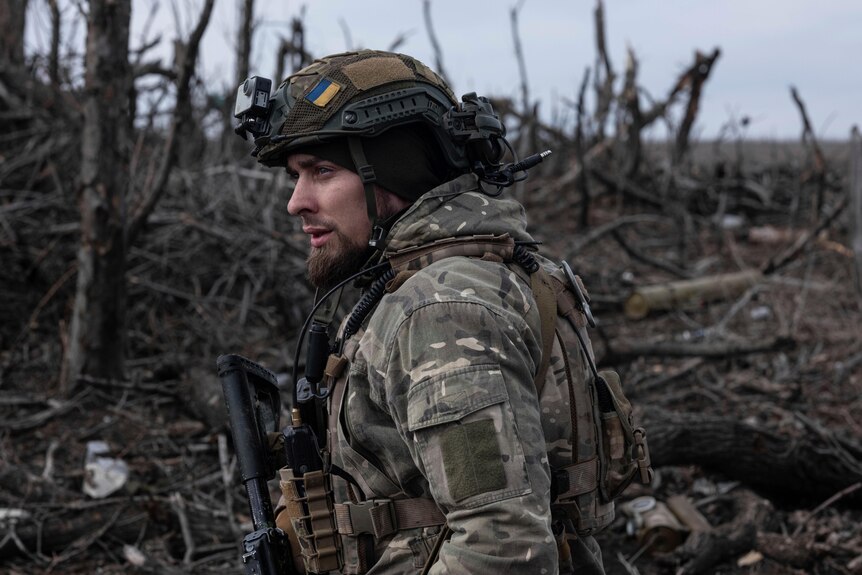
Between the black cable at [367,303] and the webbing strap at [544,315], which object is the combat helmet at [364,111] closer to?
the black cable at [367,303]

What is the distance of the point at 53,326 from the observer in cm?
632

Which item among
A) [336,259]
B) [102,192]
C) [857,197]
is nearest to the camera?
[336,259]

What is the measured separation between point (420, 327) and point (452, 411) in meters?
0.18

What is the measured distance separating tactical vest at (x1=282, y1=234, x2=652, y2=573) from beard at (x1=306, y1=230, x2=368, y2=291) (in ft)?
0.58

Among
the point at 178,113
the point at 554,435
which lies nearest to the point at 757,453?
the point at 554,435

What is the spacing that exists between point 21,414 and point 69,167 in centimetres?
268

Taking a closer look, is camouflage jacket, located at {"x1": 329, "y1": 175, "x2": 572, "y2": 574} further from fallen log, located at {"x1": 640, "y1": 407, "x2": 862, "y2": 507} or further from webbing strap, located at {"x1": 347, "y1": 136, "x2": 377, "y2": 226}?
fallen log, located at {"x1": 640, "y1": 407, "x2": 862, "y2": 507}

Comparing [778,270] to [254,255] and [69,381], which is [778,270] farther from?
[69,381]

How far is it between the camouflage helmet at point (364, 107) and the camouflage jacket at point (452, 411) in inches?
7.6

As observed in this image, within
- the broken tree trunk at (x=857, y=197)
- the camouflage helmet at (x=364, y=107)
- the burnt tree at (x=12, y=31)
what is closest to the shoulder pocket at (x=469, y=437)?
the camouflage helmet at (x=364, y=107)

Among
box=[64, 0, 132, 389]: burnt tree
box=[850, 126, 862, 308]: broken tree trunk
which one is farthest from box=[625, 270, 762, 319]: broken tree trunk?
box=[64, 0, 132, 389]: burnt tree

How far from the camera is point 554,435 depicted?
1903mm

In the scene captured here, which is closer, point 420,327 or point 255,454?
point 420,327

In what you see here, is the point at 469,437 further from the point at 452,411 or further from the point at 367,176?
the point at 367,176
